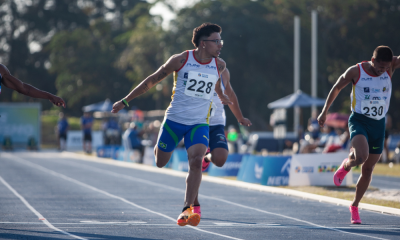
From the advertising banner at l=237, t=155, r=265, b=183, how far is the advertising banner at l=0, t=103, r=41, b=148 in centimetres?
2296

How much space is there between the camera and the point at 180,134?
273 inches

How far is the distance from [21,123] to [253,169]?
2410 centimetres

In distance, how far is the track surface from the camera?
6.91 meters

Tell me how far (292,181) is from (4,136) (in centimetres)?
2459

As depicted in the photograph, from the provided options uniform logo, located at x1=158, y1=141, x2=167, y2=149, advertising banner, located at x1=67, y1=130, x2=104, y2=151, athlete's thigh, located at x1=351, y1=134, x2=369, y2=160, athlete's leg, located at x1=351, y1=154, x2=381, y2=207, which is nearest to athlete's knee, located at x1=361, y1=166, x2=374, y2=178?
athlete's leg, located at x1=351, y1=154, x2=381, y2=207

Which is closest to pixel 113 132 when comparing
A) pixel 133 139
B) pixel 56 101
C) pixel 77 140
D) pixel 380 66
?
pixel 77 140

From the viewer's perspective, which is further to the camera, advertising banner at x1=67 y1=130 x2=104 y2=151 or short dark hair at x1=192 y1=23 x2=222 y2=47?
advertising banner at x1=67 y1=130 x2=104 y2=151

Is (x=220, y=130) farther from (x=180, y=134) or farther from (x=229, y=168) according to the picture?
(x=229, y=168)

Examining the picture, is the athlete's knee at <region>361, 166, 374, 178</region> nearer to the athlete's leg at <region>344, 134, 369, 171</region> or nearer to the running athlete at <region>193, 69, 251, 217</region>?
the athlete's leg at <region>344, 134, 369, 171</region>

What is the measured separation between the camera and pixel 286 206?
996 cm

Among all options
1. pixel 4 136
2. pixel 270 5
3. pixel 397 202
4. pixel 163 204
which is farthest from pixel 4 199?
pixel 270 5

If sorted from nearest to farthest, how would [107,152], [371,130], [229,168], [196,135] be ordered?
[196,135] → [371,130] → [229,168] → [107,152]

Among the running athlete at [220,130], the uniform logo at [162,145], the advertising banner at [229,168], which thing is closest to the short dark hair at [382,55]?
the running athlete at [220,130]

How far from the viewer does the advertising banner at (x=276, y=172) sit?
43.5 ft
